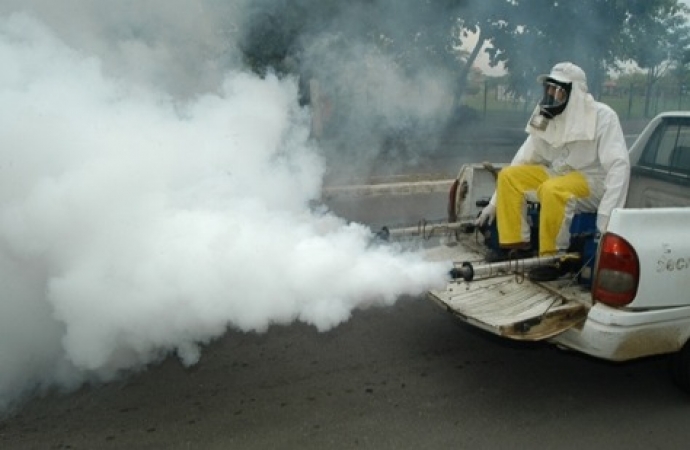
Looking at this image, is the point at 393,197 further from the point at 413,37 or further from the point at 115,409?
the point at 115,409

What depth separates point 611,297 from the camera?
10.2 ft

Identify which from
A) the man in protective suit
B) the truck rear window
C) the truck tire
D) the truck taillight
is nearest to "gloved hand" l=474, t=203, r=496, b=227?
the man in protective suit

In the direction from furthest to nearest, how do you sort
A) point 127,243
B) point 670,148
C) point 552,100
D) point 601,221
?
point 670,148, point 552,100, point 601,221, point 127,243

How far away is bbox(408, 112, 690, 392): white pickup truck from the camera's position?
306 centimetres

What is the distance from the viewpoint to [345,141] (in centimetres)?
1042

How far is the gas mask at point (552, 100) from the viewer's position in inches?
164

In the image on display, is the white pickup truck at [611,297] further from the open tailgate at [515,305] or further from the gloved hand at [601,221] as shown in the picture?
the gloved hand at [601,221]

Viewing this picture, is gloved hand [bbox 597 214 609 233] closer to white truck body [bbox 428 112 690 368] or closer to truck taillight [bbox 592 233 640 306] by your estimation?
Answer: white truck body [bbox 428 112 690 368]

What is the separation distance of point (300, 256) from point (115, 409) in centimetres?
133

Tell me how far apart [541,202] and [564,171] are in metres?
0.58

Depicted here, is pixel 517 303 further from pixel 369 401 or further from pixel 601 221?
pixel 369 401


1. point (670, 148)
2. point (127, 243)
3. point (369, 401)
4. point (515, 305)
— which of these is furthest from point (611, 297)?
point (127, 243)

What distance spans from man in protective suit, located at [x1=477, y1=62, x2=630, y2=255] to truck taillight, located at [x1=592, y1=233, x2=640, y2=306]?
2.15 feet

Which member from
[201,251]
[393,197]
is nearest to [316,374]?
[201,251]
